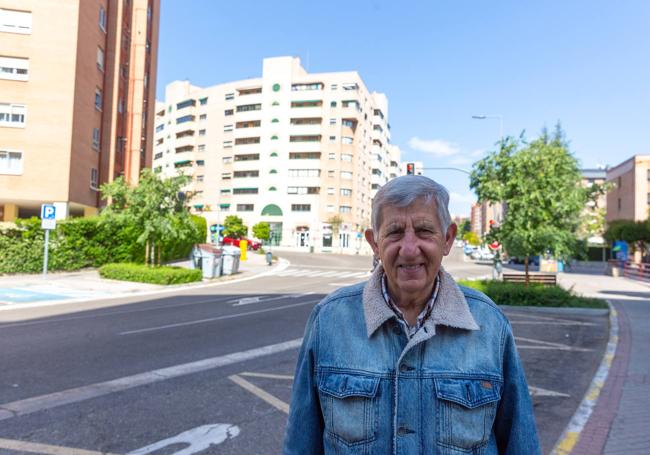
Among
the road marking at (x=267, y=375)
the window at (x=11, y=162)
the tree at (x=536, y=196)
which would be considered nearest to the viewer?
the road marking at (x=267, y=375)

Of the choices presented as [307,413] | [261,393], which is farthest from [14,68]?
[307,413]

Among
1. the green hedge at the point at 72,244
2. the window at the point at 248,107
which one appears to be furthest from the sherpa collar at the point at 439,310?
the window at the point at 248,107

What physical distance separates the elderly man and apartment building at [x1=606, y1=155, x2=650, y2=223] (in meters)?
52.2

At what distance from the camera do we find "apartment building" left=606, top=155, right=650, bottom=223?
1916 inches

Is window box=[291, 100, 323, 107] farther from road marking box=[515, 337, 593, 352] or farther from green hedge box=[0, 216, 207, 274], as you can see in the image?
road marking box=[515, 337, 593, 352]

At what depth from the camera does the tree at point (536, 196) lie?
14.3 metres

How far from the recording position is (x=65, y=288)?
17141 mm

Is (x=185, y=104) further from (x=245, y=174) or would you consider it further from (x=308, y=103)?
(x=308, y=103)

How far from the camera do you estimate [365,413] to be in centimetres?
169

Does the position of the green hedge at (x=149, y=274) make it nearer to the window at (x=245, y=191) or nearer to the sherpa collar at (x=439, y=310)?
the sherpa collar at (x=439, y=310)

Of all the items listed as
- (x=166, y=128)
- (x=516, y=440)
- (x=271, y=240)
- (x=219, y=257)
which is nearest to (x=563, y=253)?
(x=516, y=440)

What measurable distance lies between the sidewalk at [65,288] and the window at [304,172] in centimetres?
5186

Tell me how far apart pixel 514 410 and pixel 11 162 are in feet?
97.7

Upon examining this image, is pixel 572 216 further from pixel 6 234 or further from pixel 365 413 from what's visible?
pixel 6 234
